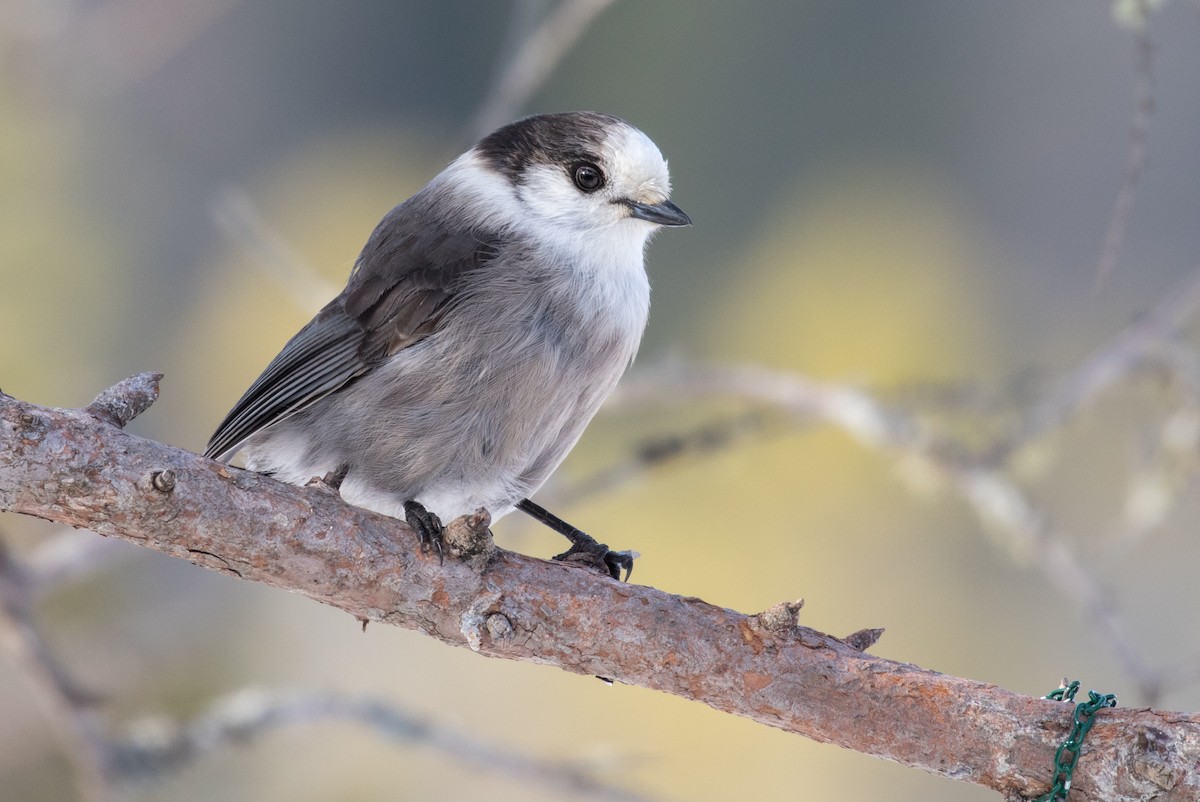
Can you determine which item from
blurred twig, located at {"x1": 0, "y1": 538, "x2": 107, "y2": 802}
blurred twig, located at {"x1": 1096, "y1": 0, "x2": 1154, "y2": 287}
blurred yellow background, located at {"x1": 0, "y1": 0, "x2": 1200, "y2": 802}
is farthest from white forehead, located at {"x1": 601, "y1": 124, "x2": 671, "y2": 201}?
blurred twig, located at {"x1": 0, "y1": 538, "x2": 107, "y2": 802}

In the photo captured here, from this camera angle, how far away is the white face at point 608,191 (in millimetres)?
2576

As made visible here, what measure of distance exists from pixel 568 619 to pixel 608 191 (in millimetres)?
975

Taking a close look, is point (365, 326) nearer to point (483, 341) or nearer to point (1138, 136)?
point (483, 341)

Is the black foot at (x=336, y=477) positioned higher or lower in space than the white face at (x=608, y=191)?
lower

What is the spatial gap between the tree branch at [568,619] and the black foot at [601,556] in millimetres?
350

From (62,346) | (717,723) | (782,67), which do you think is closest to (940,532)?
(717,723)

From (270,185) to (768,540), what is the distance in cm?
680

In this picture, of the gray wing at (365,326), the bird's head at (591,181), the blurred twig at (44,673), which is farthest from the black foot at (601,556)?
the blurred twig at (44,673)

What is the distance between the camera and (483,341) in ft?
7.75

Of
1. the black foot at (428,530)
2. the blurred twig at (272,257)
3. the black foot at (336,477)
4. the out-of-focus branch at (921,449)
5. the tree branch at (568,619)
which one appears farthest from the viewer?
the blurred twig at (272,257)

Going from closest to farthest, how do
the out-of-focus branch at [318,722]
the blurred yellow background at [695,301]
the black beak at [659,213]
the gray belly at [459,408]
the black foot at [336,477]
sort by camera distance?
the black foot at [336,477] < the gray belly at [459,408] < the black beak at [659,213] < the out-of-focus branch at [318,722] < the blurred yellow background at [695,301]

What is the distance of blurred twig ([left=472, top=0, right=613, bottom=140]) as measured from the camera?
3.15 meters

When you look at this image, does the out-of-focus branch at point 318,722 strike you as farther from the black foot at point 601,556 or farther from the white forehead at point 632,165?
the white forehead at point 632,165

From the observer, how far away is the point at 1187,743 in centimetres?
175
